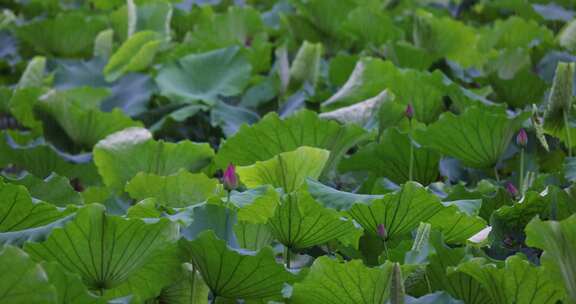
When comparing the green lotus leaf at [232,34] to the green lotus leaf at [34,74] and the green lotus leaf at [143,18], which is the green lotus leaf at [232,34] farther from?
the green lotus leaf at [34,74]

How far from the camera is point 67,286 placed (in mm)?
1186

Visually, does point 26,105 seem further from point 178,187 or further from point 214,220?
point 214,220

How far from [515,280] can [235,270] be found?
0.32 metres

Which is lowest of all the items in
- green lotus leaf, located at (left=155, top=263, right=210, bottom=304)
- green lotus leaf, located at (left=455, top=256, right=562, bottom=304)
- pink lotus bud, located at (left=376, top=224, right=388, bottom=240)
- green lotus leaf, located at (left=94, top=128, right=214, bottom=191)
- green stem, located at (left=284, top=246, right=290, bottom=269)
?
green lotus leaf, located at (left=94, top=128, right=214, bottom=191)

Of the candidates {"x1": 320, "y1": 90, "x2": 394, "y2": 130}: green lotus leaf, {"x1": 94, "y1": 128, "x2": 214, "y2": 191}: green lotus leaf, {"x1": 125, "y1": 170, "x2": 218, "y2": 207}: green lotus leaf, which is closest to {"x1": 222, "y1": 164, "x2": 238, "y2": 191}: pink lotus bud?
{"x1": 125, "y1": 170, "x2": 218, "y2": 207}: green lotus leaf

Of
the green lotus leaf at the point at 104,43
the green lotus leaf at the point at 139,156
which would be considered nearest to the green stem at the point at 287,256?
the green lotus leaf at the point at 139,156

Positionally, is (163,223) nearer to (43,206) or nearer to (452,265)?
(43,206)

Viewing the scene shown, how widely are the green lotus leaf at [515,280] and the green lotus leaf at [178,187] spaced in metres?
0.56

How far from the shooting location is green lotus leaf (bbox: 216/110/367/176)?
183 centimetres

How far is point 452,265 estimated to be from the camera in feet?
4.40

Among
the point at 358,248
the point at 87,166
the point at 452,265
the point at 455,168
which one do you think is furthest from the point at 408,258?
the point at 87,166

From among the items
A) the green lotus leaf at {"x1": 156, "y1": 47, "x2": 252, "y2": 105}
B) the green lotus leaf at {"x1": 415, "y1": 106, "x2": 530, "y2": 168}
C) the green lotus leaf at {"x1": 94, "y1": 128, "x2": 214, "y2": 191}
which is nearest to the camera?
the green lotus leaf at {"x1": 415, "y1": 106, "x2": 530, "y2": 168}

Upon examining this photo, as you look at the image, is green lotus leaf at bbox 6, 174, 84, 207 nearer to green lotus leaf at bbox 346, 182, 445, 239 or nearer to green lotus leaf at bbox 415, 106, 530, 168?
green lotus leaf at bbox 346, 182, 445, 239

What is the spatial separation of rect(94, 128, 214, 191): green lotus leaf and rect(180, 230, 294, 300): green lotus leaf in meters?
0.61
